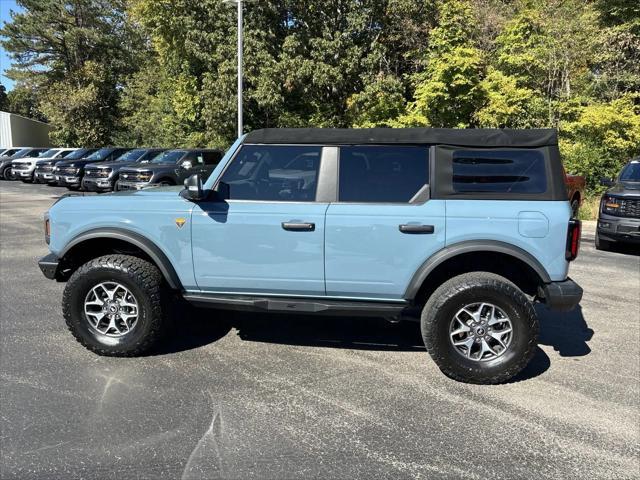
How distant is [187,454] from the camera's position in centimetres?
305

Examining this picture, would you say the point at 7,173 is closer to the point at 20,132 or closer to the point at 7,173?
the point at 7,173

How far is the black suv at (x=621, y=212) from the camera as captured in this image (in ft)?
29.1

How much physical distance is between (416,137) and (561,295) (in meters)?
1.59

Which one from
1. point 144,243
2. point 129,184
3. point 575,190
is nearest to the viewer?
point 144,243

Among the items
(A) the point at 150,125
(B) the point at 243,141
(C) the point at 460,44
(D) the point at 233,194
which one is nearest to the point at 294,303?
(D) the point at 233,194

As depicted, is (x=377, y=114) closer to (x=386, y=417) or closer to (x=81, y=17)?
(x=386, y=417)

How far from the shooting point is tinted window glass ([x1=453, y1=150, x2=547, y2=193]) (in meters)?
4.03

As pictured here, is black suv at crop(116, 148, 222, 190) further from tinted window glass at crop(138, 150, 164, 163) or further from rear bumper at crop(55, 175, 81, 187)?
rear bumper at crop(55, 175, 81, 187)

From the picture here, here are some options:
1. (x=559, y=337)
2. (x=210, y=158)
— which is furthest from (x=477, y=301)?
(x=210, y=158)

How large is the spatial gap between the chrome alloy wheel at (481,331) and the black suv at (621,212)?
6.17 m

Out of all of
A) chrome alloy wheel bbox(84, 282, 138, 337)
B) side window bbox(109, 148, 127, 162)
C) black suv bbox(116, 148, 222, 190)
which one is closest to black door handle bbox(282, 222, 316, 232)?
chrome alloy wheel bbox(84, 282, 138, 337)

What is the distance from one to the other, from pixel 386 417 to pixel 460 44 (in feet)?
59.0

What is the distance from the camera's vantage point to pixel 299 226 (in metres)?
4.08

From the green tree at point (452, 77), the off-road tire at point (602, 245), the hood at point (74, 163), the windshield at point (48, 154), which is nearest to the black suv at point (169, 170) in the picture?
the hood at point (74, 163)
